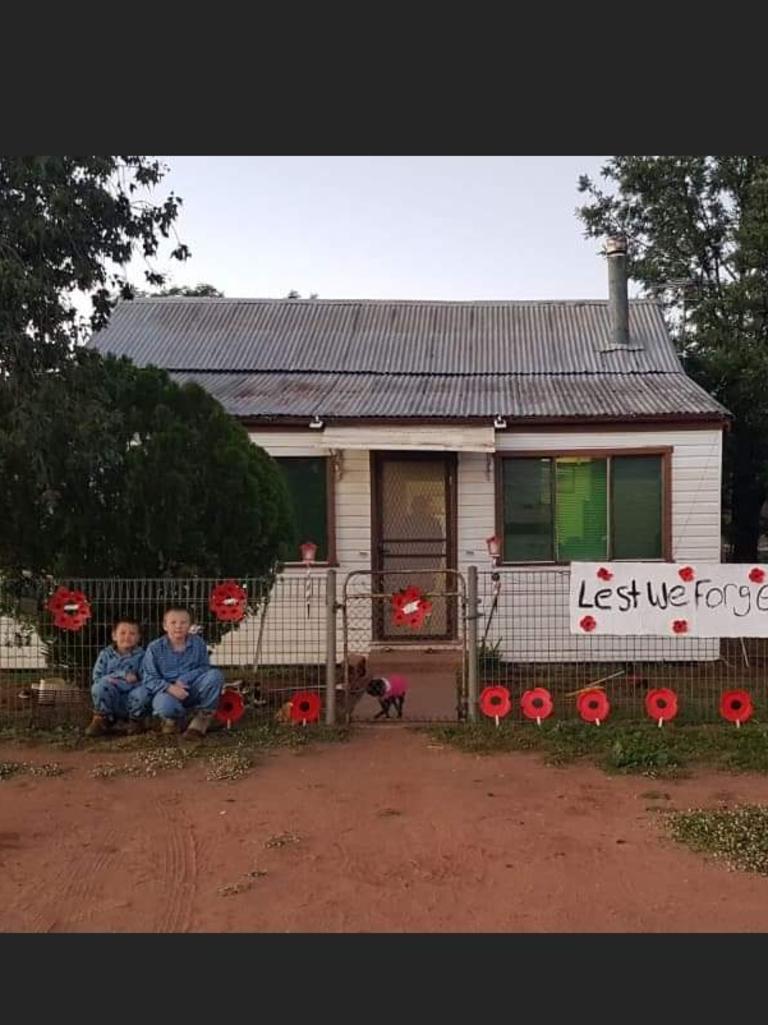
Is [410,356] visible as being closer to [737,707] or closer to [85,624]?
[85,624]

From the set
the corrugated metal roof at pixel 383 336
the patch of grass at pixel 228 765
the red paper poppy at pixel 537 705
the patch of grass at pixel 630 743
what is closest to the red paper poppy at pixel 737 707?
the patch of grass at pixel 630 743

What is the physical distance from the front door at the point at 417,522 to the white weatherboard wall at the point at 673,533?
0.41 meters

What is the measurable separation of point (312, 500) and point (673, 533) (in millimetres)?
4160

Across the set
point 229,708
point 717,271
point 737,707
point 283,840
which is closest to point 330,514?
point 229,708

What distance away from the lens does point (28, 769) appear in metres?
6.43

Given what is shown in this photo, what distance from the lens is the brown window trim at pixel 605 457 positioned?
10383mm

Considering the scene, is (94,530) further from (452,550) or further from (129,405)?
(452,550)

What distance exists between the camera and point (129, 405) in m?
7.54

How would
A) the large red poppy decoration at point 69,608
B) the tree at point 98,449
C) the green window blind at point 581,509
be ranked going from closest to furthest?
the tree at point 98,449 → the large red poppy decoration at point 69,608 → the green window blind at point 581,509

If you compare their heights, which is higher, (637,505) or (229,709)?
(637,505)

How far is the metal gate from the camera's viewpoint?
7816mm

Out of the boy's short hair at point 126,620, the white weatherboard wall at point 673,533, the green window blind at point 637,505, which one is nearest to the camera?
the boy's short hair at point 126,620

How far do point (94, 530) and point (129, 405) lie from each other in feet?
3.49

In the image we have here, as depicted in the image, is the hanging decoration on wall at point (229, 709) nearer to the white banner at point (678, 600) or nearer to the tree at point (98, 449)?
the tree at point (98, 449)
